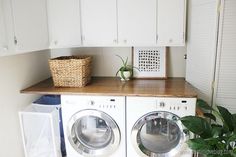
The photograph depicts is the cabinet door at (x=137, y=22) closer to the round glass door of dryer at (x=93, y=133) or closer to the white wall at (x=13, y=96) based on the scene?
the round glass door of dryer at (x=93, y=133)

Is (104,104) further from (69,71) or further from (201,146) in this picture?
(201,146)

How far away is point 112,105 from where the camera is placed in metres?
2.11

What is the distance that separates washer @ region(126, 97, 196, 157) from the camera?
79.6 inches

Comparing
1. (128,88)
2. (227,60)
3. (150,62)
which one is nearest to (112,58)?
(150,62)

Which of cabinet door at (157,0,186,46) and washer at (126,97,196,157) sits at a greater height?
cabinet door at (157,0,186,46)

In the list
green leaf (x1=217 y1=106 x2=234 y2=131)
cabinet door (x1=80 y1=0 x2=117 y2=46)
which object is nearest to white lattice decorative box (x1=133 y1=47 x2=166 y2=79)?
cabinet door (x1=80 y1=0 x2=117 y2=46)

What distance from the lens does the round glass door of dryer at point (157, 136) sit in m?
2.10

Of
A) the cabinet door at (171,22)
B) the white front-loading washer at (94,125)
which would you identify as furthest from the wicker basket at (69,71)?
the cabinet door at (171,22)

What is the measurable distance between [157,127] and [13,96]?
1484mm

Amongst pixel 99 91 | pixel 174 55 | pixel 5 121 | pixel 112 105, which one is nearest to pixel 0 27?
pixel 5 121

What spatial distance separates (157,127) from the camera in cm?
220

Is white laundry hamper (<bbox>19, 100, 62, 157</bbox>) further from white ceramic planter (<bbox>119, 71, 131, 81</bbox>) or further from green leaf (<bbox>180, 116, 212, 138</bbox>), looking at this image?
green leaf (<bbox>180, 116, 212, 138</bbox>)

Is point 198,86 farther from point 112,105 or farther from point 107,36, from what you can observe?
point 107,36

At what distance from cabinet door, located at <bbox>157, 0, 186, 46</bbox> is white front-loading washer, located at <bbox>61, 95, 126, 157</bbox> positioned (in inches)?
31.6
